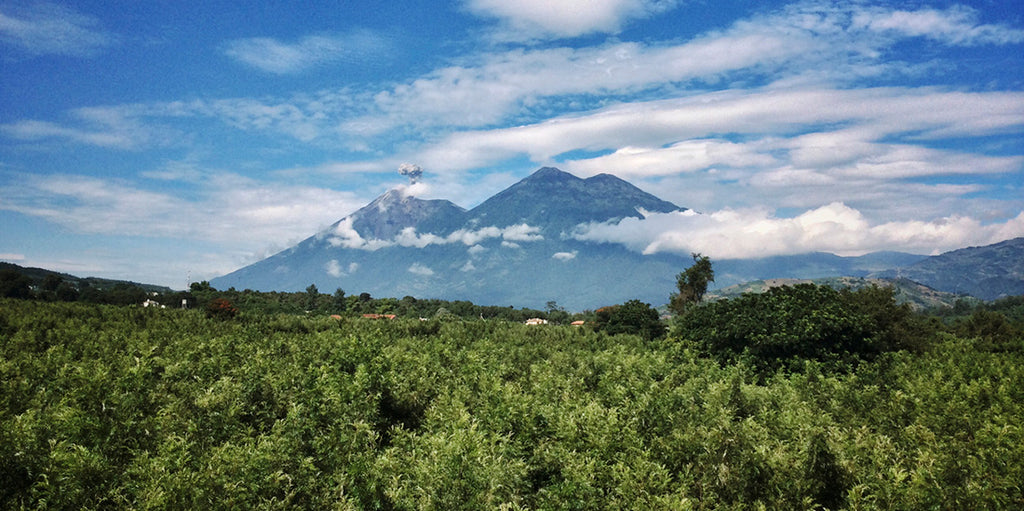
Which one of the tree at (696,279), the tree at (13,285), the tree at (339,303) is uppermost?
the tree at (13,285)

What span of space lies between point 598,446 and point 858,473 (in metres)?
6.83

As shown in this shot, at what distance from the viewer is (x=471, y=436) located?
47.0ft

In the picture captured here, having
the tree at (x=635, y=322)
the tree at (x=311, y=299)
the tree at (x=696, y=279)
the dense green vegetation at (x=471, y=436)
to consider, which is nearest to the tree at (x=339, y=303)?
the tree at (x=311, y=299)

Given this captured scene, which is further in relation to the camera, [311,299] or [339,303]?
[311,299]

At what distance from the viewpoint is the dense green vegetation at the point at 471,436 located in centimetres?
1224

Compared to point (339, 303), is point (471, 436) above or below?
above

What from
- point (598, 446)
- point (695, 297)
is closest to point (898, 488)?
point (598, 446)

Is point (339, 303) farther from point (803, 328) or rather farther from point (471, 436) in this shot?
point (471, 436)

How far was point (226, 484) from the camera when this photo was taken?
443 inches

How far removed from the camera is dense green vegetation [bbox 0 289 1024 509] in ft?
40.2

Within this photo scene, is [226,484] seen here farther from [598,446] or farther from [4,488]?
[598,446]

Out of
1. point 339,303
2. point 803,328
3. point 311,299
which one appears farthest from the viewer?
point 311,299

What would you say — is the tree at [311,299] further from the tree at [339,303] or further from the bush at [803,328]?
the bush at [803,328]

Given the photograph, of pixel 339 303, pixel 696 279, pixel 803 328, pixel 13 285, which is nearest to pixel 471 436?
pixel 803 328
